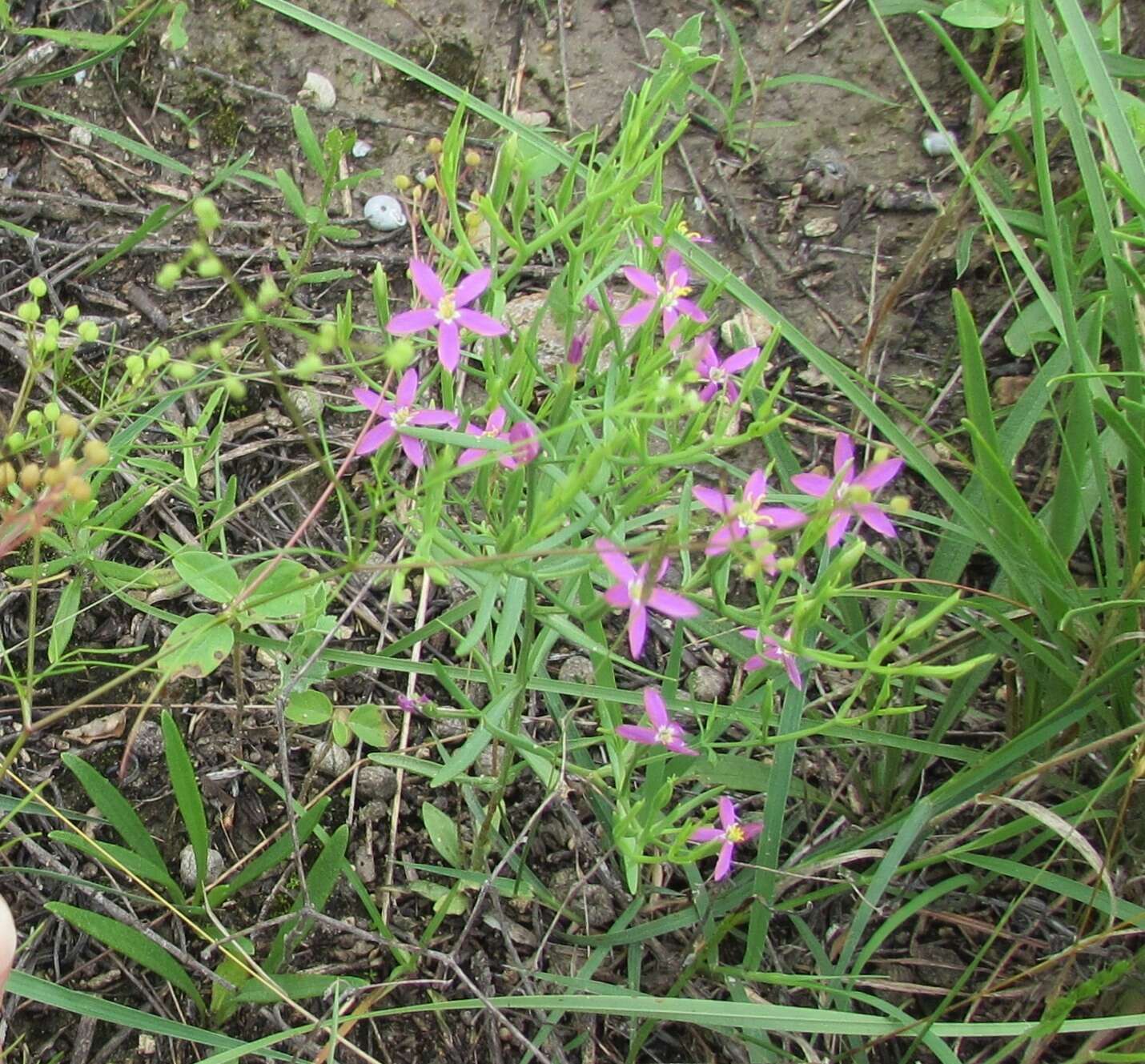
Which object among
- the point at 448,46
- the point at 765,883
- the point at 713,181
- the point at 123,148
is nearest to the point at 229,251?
the point at 123,148

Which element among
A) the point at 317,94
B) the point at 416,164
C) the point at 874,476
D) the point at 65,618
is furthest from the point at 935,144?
the point at 65,618

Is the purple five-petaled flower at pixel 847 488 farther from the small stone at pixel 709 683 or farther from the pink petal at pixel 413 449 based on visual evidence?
the small stone at pixel 709 683

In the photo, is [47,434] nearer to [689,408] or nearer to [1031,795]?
[689,408]

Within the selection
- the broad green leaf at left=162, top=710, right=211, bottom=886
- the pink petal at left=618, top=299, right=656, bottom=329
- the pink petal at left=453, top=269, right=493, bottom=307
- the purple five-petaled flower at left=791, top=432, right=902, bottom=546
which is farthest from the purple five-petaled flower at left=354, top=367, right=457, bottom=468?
the broad green leaf at left=162, top=710, right=211, bottom=886

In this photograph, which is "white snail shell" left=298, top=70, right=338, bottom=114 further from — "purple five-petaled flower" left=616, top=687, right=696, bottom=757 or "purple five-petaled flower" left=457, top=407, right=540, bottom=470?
"purple five-petaled flower" left=616, top=687, right=696, bottom=757

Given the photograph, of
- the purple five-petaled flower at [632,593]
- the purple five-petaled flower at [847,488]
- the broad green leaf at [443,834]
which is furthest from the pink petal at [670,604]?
the broad green leaf at [443,834]

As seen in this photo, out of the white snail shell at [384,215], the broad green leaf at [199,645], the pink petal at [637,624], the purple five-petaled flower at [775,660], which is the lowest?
the broad green leaf at [199,645]

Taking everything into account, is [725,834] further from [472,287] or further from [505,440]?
[472,287]
